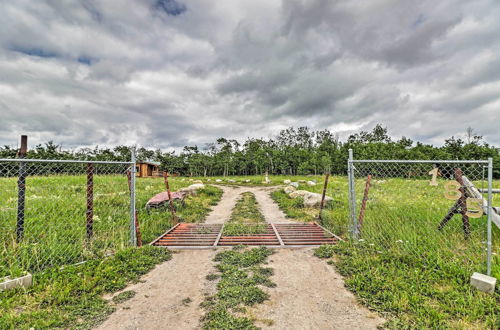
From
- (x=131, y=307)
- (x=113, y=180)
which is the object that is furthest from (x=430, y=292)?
(x=113, y=180)

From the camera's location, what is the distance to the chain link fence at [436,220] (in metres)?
3.83

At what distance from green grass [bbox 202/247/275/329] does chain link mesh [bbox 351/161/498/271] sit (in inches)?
98.7

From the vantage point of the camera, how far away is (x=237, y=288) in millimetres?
3480

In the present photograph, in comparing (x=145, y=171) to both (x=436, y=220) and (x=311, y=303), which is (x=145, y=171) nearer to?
(x=436, y=220)

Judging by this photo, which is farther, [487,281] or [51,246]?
[51,246]

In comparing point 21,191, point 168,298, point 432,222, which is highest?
point 21,191

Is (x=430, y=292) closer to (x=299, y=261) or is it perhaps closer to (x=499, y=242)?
(x=299, y=261)

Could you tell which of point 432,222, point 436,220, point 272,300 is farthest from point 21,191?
point 436,220

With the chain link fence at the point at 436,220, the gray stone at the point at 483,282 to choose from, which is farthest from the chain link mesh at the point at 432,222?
the gray stone at the point at 483,282

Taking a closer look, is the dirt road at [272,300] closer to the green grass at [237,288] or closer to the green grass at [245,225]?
the green grass at [237,288]

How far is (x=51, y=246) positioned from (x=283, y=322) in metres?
4.64

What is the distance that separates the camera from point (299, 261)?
462 centimetres

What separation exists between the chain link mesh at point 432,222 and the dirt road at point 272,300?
6.09ft

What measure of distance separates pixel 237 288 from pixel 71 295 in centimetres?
238
